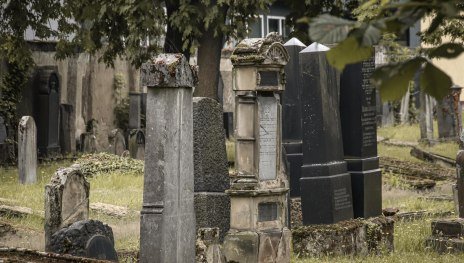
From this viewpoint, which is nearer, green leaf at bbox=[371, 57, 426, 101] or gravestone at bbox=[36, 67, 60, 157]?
green leaf at bbox=[371, 57, 426, 101]

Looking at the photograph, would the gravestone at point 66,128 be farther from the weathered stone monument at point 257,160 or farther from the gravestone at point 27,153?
the weathered stone monument at point 257,160

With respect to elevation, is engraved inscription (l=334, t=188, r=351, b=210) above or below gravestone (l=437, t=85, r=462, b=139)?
below

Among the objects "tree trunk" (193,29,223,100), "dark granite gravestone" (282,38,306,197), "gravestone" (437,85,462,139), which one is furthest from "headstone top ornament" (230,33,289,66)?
"gravestone" (437,85,462,139)

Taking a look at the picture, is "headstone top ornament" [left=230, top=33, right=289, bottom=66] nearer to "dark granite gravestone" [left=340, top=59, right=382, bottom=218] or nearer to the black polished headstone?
"dark granite gravestone" [left=340, top=59, right=382, bottom=218]

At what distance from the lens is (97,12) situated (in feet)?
75.8

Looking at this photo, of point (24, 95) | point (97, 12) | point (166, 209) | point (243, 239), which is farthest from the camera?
point (24, 95)

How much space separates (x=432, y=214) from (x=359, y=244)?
11.1 ft

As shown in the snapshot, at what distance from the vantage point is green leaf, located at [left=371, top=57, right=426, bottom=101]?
3.97 metres

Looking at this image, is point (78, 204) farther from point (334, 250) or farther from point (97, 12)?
point (97, 12)

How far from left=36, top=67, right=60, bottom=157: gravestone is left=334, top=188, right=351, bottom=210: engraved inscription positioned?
46.1ft

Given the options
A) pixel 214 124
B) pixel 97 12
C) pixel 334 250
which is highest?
pixel 97 12

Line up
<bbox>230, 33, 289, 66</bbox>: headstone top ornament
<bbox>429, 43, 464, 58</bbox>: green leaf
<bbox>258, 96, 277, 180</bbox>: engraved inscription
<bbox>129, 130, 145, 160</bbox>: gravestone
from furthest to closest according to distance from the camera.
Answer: <bbox>129, 130, 145, 160</bbox>: gravestone → <bbox>258, 96, 277, 180</bbox>: engraved inscription → <bbox>230, 33, 289, 66</bbox>: headstone top ornament → <bbox>429, 43, 464, 58</bbox>: green leaf

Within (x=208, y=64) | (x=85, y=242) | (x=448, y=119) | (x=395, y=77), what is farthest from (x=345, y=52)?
(x=448, y=119)

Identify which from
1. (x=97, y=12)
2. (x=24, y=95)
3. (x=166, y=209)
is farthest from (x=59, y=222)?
(x=24, y=95)
